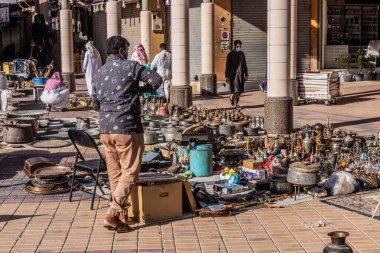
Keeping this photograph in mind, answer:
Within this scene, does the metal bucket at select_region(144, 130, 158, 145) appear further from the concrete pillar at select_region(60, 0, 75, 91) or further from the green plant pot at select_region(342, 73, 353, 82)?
the green plant pot at select_region(342, 73, 353, 82)

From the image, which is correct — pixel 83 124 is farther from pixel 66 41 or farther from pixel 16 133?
pixel 66 41

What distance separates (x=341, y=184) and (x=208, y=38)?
1484 cm

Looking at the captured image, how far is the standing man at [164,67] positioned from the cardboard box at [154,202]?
10847mm

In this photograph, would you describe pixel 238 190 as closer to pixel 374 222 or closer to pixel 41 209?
pixel 374 222

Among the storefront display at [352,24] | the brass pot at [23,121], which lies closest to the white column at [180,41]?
the brass pot at [23,121]

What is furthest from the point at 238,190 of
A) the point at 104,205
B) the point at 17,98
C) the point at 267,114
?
the point at 17,98

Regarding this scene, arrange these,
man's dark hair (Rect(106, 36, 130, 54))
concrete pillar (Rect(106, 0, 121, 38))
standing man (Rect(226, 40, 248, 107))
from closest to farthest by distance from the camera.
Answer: man's dark hair (Rect(106, 36, 130, 54)) < standing man (Rect(226, 40, 248, 107)) < concrete pillar (Rect(106, 0, 121, 38))

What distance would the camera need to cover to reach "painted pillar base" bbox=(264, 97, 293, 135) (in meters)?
13.1

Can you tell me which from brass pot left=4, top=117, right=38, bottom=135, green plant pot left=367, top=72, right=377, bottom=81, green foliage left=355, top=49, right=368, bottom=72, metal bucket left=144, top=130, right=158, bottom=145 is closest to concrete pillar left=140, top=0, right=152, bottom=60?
green foliage left=355, top=49, right=368, bottom=72

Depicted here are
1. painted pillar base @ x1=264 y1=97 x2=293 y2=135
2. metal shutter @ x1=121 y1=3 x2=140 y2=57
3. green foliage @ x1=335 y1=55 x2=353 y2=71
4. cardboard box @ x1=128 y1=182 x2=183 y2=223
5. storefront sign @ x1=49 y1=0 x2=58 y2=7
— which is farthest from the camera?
storefront sign @ x1=49 y1=0 x2=58 y2=7

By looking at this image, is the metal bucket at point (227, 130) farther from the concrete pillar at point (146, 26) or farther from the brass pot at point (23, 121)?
the concrete pillar at point (146, 26)

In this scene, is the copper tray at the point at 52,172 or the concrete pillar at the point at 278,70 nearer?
the copper tray at the point at 52,172

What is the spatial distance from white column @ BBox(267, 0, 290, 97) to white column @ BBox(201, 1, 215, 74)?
1005 cm

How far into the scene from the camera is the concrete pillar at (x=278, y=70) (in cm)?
1295
